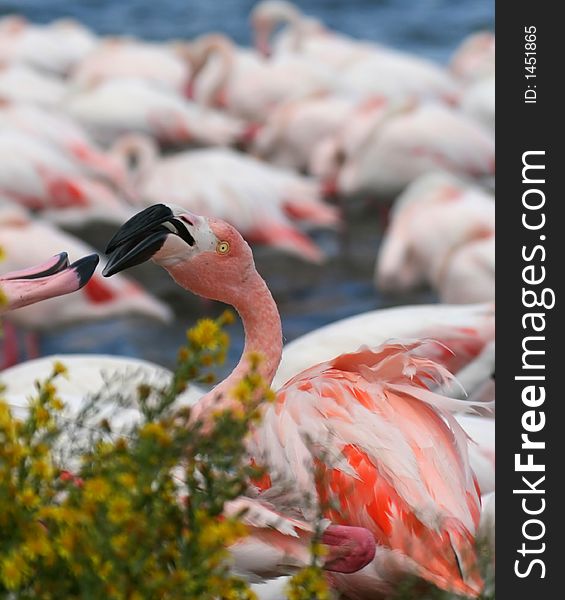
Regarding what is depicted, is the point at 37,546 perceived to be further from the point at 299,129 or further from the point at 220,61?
the point at 220,61

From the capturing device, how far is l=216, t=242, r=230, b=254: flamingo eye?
1.85m

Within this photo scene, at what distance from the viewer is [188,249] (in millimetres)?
1820

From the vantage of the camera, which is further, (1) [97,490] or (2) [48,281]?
(2) [48,281]

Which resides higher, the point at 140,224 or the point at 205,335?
the point at 140,224

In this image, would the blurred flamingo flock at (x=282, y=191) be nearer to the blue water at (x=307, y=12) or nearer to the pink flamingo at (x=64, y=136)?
the pink flamingo at (x=64, y=136)

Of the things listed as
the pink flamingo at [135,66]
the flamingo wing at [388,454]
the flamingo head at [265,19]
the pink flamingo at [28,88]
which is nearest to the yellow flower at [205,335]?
the flamingo wing at [388,454]

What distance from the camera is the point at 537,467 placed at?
1970 millimetres

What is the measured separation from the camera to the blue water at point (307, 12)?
1219 centimetres

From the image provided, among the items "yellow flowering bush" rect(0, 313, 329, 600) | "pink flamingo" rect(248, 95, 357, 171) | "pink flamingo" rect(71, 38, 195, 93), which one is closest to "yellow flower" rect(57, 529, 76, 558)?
"yellow flowering bush" rect(0, 313, 329, 600)

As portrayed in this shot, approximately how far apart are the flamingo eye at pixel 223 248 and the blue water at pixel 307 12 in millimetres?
10210

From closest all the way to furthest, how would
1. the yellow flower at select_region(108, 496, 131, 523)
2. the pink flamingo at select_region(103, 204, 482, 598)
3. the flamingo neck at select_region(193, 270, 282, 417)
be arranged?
the yellow flower at select_region(108, 496, 131, 523) → the pink flamingo at select_region(103, 204, 482, 598) → the flamingo neck at select_region(193, 270, 282, 417)

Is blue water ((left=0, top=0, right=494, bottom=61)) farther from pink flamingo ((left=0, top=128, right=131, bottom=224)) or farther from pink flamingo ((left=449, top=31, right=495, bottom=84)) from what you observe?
pink flamingo ((left=0, top=128, right=131, bottom=224))

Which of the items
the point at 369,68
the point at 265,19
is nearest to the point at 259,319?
the point at 369,68

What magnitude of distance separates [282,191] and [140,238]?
13.4ft
